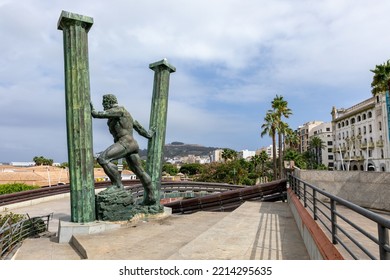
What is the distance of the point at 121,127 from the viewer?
830 cm

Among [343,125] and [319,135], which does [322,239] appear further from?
[319,135]

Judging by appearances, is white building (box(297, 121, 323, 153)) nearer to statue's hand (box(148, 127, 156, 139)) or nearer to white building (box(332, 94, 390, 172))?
white building (box(332, 94, 390, 172))

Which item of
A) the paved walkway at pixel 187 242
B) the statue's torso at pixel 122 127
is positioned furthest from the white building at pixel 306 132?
the statue's torso at pixel 122 127

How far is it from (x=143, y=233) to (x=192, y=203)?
5625 millimetres

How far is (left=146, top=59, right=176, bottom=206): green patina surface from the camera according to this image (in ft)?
31.8

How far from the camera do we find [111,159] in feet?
26.7

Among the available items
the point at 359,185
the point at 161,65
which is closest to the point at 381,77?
the point at 359,185

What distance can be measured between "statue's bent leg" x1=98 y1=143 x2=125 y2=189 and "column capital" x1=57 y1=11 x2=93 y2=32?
323cm

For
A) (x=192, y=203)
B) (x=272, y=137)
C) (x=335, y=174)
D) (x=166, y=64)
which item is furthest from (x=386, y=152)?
(x=166, y=64)

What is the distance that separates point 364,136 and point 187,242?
194ft

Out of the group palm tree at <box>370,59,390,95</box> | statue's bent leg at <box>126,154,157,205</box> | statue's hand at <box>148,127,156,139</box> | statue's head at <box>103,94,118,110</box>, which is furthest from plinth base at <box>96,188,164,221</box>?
palm tree at <box>370,59,390,95</box>

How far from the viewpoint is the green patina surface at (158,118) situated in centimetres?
970

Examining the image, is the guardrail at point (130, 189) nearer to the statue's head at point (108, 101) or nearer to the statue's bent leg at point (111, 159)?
the statue's bent leg at point (111, 159)

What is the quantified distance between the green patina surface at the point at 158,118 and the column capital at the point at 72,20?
2727mm
